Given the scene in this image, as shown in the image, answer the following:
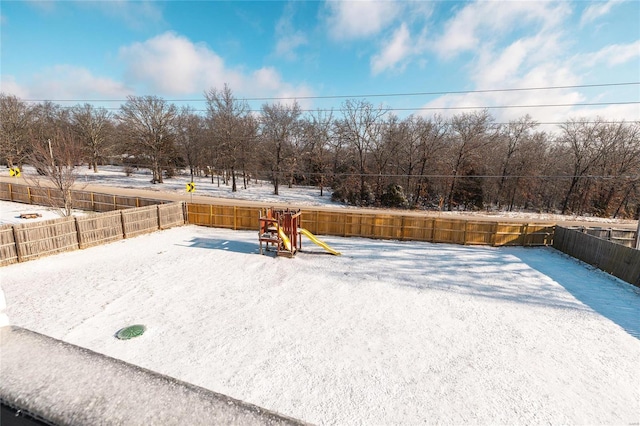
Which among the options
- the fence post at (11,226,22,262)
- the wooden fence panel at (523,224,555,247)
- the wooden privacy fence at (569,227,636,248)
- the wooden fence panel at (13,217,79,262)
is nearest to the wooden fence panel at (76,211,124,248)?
the wooden fence panel at (13,217,79,262)

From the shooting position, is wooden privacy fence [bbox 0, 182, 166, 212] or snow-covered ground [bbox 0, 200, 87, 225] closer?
snow-covered ground [bbox 0, 200, 87, 225]

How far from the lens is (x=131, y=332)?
7.29 metres

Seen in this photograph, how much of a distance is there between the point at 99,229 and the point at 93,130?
38.8 metres

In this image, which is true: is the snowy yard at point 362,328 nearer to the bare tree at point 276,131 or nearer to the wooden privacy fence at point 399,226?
the wooden privacy fence at point 399,226

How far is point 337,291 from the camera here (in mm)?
10211

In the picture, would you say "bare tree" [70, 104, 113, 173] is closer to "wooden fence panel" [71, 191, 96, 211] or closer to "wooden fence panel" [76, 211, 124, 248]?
"wooden fence panel" [71, 191, 96, 211]

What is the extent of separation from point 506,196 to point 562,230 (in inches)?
881

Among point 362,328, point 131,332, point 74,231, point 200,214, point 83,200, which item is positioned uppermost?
point 83,200

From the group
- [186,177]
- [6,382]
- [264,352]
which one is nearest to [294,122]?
[186,177]

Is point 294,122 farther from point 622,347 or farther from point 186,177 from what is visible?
point 622,347

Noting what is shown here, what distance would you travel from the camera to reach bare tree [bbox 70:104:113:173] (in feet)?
139

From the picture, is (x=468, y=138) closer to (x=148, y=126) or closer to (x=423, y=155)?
(x=423, y=155)

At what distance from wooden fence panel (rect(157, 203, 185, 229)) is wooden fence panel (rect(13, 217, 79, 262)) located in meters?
4.55

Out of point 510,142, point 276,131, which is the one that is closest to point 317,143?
point 276,131
